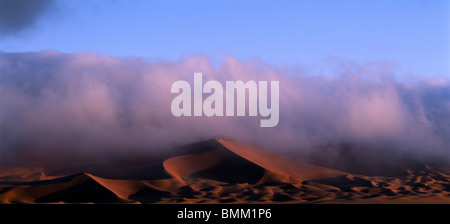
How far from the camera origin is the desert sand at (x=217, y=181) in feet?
40.1

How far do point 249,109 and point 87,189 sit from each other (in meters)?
13.8

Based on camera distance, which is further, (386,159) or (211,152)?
(386,159)

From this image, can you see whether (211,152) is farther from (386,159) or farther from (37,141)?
(37,141)

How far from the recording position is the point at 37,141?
24500 millimetres

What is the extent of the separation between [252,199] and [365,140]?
564 inches

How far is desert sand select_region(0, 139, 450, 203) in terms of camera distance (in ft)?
40.1

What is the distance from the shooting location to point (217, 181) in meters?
15.5
